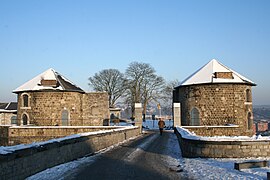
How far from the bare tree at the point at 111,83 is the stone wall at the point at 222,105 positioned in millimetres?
28487

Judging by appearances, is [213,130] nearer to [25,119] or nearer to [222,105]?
[222,105]

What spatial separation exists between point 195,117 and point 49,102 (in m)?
15.3

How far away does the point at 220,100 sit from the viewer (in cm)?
2980

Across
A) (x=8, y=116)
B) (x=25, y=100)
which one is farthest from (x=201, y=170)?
(x=8, y=116)

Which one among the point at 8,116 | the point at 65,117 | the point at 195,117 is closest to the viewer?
the point at 195,117

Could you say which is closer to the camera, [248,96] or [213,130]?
[213,130]

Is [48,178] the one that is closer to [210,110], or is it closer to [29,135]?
[29,135]

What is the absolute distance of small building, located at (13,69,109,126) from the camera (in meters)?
32.4

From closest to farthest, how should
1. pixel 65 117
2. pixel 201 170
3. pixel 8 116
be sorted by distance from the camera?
pixel 201 170 → pixel 65 117 → pixel 8 116

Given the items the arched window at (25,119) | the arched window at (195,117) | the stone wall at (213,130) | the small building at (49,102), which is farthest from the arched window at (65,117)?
the stone wall at (213,130)

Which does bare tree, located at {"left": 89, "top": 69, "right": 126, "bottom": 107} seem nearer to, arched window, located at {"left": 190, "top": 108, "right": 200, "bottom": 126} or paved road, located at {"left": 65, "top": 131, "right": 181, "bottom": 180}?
arched window, located at {"left": 190, "top": 108, "right": 200, "bottom": 126}

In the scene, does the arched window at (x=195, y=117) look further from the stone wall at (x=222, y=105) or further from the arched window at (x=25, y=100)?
the arched window at (x=25, y=100)

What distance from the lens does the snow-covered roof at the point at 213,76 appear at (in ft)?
98.8

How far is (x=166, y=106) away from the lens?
208ft
